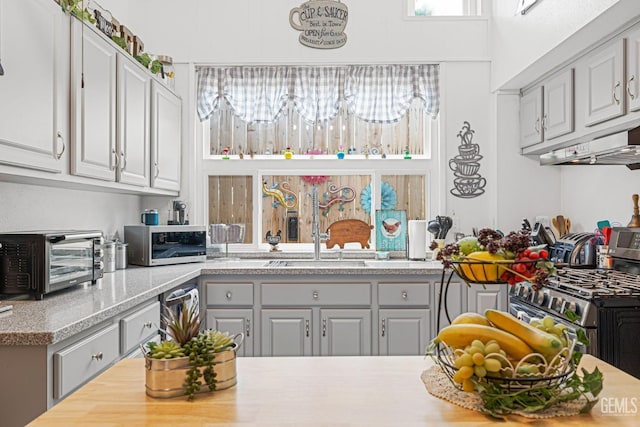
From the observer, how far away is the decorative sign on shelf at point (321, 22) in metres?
3.95

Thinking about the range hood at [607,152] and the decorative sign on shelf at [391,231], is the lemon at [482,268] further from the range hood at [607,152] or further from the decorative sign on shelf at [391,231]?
the decorative sign on shelf at [391,231]

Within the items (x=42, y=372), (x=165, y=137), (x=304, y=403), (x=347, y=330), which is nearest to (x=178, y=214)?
(x=165, y=137)

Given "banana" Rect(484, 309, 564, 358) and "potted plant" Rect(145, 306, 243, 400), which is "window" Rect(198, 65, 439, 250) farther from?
"banana" Rect(484, 309, 564, 358)

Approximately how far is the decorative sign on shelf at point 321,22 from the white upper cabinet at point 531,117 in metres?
1.44

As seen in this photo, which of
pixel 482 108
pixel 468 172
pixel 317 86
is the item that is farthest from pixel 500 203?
pixel 317 86

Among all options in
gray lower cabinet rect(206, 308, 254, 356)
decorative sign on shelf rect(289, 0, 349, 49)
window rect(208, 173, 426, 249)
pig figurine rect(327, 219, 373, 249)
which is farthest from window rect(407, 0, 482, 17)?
gray lower cabinet rect(206, 308, 254, 356)

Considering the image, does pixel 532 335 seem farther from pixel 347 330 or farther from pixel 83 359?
pixel 347 330

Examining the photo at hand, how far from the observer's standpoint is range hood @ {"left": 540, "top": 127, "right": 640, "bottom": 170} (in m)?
2.42

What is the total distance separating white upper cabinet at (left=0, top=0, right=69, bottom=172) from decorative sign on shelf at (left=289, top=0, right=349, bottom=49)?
205cm

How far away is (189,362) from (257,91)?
10.4 feet

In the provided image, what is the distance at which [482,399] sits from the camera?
1074mm

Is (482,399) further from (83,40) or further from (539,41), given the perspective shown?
(539,41)

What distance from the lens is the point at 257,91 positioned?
4.04 metres

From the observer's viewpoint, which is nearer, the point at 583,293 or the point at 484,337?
the point at 484,337
